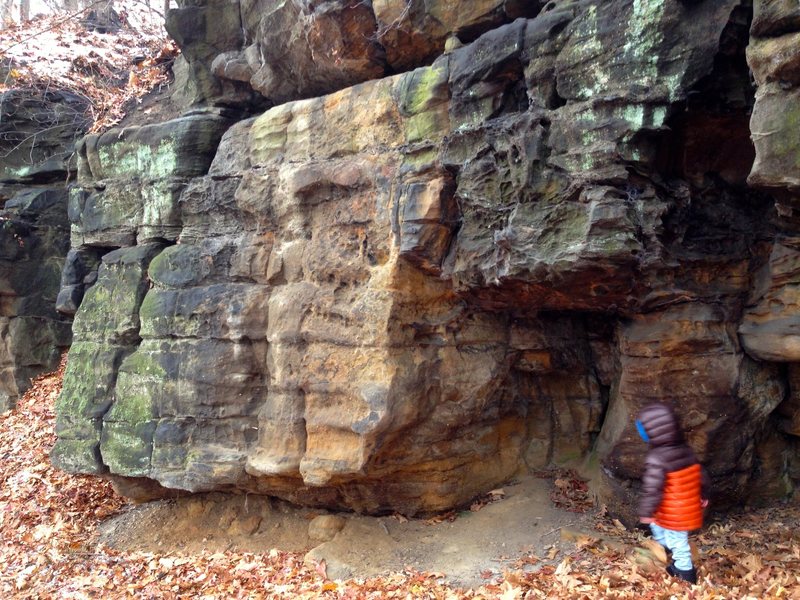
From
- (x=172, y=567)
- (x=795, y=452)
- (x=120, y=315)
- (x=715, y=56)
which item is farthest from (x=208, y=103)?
(x=795, y=452)

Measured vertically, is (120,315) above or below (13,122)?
below

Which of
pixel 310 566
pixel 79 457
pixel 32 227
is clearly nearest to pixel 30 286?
pixel 32 227

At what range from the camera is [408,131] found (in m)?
5.98

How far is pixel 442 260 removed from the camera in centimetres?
579

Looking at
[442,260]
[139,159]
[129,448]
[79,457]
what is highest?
[139,159]

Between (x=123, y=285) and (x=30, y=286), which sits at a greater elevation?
(x=123, y=285)

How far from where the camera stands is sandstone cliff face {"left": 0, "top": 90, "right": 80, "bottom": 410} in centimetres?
1109

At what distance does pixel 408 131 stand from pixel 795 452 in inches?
194

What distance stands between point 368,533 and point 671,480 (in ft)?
10.8

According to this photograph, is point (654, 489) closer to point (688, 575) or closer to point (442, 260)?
point (688, 575)

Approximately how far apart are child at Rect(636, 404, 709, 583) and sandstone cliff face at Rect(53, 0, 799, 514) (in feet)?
3.72

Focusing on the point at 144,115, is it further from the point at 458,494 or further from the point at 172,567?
the point at 458,494

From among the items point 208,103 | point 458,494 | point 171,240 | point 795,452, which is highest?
point 208,103

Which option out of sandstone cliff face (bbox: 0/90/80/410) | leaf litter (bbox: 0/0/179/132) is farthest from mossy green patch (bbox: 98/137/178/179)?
sandstone cliff face (bbox: 0/90/80/410)
